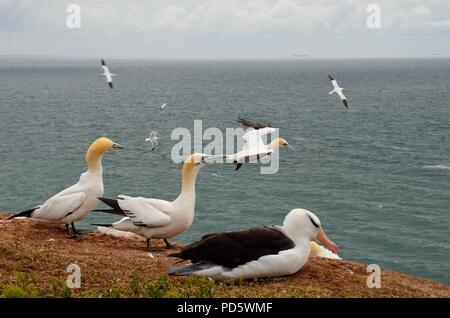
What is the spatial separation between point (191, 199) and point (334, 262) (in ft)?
10.0

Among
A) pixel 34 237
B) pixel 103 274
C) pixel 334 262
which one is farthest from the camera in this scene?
pixel 34 237

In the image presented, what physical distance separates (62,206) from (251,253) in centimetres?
526

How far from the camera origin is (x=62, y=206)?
44.2 ft

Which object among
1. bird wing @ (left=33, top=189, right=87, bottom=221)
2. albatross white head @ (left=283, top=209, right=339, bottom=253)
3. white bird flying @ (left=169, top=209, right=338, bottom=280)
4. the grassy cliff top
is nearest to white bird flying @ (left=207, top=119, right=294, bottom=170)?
bird wing @ (left=33, top=189, right=87, bottom=221)

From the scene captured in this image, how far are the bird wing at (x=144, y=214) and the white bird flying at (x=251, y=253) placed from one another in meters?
2.19

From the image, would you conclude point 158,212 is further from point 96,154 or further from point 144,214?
point 96,154

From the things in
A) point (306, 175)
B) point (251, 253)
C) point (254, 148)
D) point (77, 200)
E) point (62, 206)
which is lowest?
point (306, 175)

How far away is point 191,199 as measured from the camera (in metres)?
12.6

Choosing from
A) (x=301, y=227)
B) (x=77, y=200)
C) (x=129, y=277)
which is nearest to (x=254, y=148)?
(x=77, y=200)

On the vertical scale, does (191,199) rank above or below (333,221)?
above

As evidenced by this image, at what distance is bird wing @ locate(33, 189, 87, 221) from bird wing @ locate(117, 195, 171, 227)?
1.47 m

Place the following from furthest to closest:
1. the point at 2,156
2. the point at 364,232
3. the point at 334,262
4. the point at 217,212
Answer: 1. the point at 2,156
2. the point at 217,212
3. the point at 364,232
4. the point at 334,262
